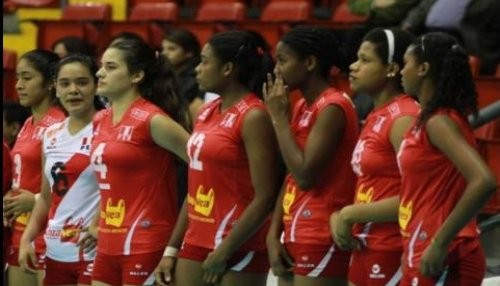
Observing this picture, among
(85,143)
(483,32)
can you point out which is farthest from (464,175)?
(483,32)

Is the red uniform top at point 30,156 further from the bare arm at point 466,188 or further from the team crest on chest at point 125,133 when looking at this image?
the bare arm at point 466,188

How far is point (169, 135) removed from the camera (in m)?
6.68

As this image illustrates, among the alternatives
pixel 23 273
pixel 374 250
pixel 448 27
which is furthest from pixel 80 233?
pixel 448 27

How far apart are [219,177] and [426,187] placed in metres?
1.23

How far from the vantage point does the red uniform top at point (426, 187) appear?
5.44 m

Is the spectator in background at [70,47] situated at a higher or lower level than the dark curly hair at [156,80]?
lower

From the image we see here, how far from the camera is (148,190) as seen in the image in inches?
265

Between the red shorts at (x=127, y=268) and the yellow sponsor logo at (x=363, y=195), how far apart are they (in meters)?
1.13

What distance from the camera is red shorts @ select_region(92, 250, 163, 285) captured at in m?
6.69

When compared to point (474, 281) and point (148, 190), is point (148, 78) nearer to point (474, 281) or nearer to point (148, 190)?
point (148, 190)

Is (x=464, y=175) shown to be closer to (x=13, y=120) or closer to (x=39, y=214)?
(x=39, y=214)

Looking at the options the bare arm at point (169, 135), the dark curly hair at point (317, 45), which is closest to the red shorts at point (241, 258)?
the bare arm at point (169, 135)

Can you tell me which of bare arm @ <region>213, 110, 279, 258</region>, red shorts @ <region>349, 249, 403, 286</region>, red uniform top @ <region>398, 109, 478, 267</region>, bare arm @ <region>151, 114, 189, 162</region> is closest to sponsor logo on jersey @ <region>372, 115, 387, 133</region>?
red uniform top @ <region>398, 109, 478, 267</region>

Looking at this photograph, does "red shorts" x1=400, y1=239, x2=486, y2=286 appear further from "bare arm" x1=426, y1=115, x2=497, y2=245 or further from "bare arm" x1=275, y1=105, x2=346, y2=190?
"bare arm" x1=275, y1=105, x2=346, y2=190
